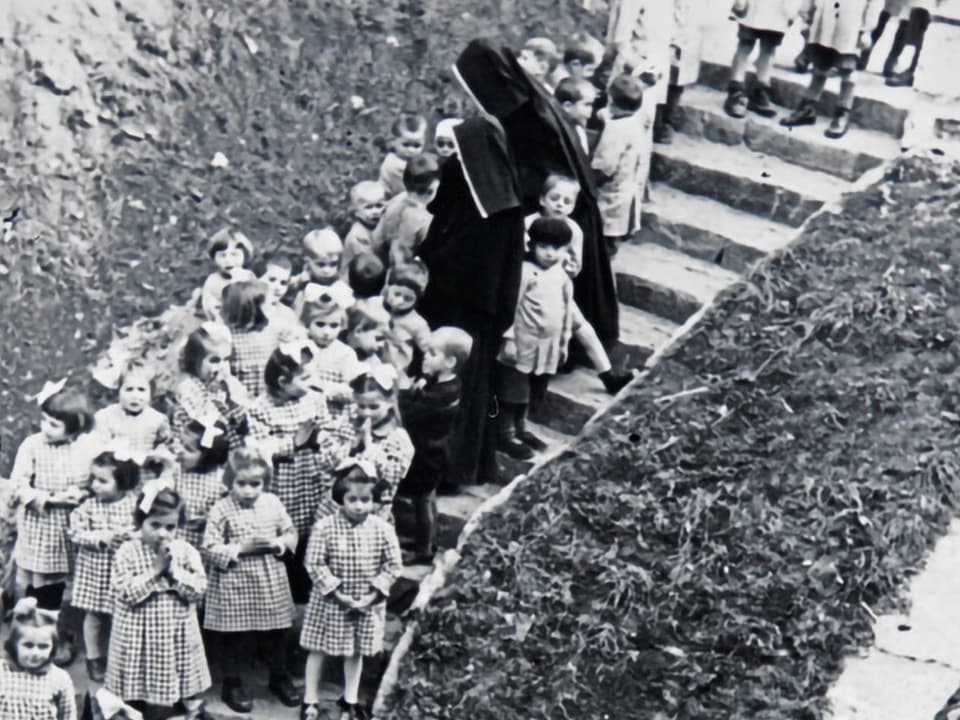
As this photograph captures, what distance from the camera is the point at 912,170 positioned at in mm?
12102

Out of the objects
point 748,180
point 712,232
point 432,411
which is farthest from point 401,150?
point 748,180

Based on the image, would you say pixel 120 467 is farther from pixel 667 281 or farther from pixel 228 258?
pixel 667 281

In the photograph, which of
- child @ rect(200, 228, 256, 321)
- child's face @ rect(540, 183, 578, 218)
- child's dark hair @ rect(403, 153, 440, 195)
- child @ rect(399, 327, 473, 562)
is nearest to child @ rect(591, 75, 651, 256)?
child's face @ rect(540, 183, 578, 218)

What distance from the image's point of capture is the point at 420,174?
33.2 ft

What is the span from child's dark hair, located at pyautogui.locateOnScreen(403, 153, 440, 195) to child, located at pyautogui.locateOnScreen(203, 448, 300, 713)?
2.17m

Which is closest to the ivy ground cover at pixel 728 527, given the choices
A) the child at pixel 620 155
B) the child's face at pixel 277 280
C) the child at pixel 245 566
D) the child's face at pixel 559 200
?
the child at pixel 245 566

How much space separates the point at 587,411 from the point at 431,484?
1363 mm

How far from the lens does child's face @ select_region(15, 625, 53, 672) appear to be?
7.78 metres

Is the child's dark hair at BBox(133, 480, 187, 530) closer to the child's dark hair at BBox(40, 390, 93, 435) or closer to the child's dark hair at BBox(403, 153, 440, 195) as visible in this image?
the child's dark hair at BBox(40, 390, 93, 435)

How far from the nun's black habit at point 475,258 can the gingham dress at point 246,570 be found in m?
1.48

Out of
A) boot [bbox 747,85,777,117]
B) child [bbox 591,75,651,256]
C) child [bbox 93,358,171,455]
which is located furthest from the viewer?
boot [bbox 747,85,777,117]

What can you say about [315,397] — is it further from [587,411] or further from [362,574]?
[587,411]

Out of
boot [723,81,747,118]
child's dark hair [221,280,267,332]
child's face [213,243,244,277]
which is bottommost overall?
child's dark hair [221,280,267,332]

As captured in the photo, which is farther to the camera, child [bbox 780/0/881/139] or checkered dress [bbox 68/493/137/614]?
child [bbox 780/0/881/139]
